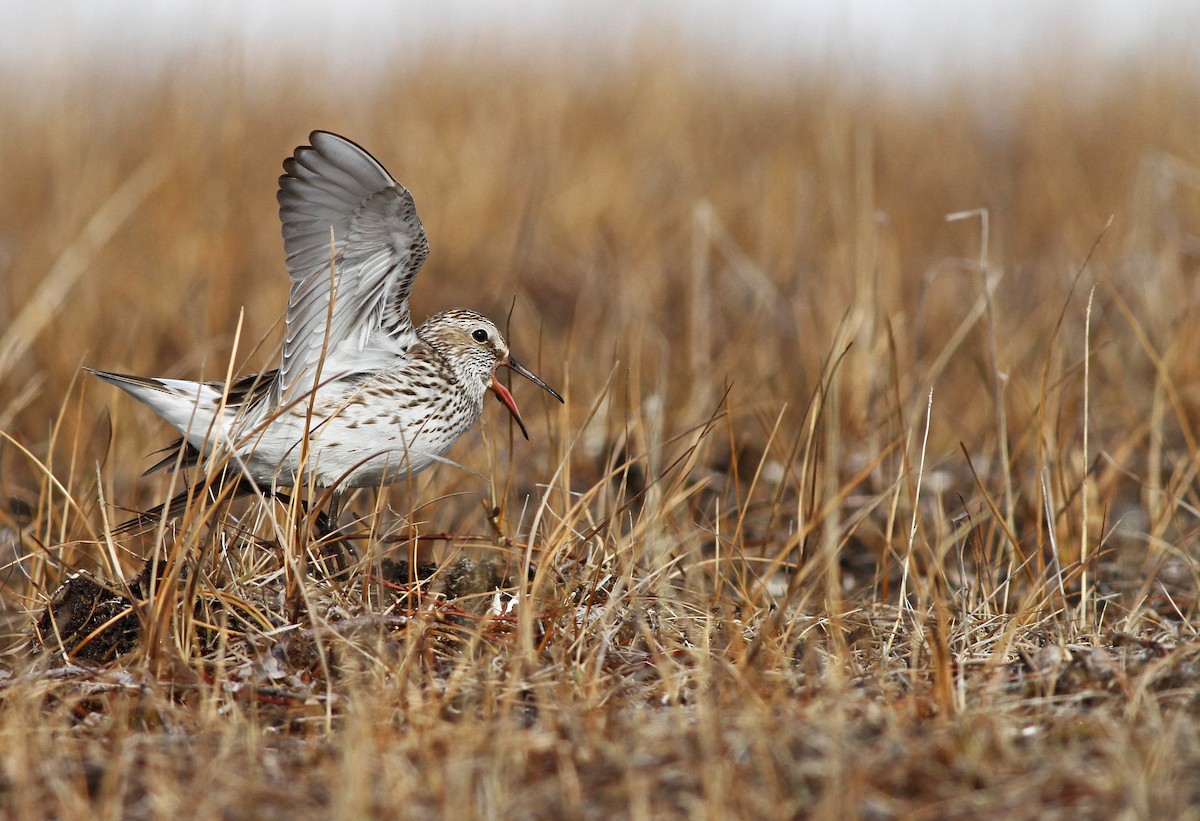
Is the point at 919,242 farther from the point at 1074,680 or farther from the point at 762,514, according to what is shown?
the point at 1074,680

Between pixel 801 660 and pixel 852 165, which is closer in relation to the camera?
pixel 801 660

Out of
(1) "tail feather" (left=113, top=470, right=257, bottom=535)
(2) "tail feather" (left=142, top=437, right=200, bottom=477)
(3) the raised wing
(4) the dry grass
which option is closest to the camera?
(4) the dry grass

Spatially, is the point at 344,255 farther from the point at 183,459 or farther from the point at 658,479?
the point at 658,479

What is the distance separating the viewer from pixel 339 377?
3.63m

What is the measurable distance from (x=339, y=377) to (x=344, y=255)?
1.23 feet

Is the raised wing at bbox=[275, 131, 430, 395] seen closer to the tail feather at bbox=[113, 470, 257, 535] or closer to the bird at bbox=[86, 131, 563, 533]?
the bird at bbox=[86, 131, 563, 533]

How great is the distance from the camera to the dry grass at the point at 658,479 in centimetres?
230

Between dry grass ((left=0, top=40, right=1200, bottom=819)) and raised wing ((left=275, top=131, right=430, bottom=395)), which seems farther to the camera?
raised wing ((left=275, top=131, right=430, bottom=395))

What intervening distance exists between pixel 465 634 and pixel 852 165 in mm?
6447

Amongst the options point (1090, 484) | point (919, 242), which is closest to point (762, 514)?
point (1090, 484)

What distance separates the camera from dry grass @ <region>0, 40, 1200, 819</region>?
2301mm

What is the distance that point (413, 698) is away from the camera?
2.58 m

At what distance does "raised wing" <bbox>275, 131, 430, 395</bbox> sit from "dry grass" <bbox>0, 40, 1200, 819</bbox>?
22 cm

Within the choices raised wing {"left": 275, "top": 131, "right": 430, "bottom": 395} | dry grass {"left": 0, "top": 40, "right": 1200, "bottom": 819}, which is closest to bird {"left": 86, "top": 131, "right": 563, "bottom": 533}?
raised wing {"left": 275, "top": 131, "right": 430, "bottom": 395}
